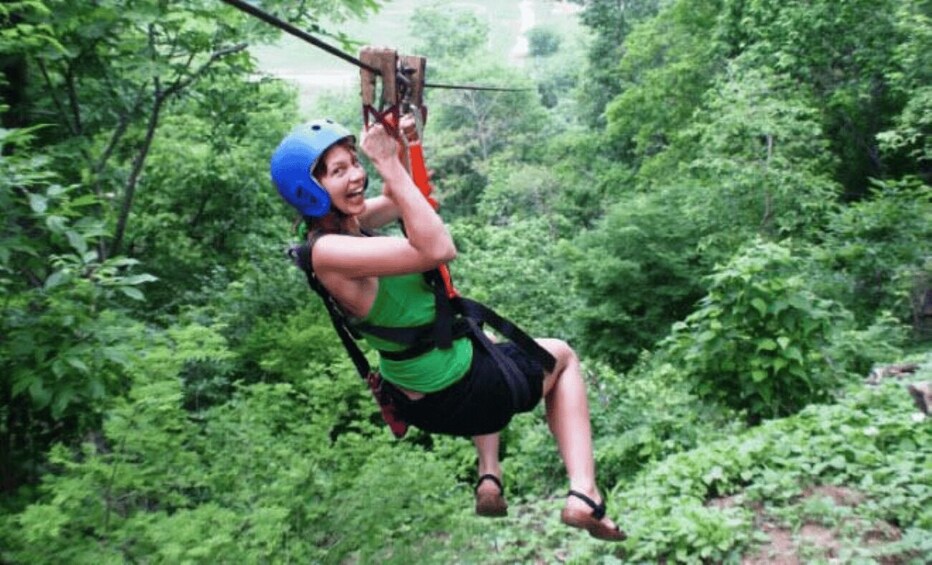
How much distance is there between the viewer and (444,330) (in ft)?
7.93

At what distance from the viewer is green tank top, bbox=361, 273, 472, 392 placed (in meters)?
2.36

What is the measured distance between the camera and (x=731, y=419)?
19.5 feet

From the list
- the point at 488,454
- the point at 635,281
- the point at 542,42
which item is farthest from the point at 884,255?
the point at 542,42

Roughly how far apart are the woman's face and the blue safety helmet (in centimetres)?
3

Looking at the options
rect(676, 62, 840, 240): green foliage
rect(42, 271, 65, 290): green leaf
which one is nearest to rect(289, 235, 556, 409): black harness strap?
rect(42, 271, 65, 290): green leaf

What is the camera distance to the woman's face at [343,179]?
2248 millimetres

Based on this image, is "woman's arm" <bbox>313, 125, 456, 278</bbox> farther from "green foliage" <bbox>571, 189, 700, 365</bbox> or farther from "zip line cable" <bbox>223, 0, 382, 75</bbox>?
"green foliage" <bbox>571, 189, 700, 365</bbox>

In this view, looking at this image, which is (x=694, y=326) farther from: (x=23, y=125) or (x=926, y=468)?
(x=23, y=125)

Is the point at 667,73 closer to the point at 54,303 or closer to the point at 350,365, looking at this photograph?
the point at 350,365

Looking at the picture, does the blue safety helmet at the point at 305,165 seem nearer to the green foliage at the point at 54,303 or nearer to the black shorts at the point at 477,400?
the black shorts at the point at 477,400

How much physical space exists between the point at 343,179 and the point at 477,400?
830 mm

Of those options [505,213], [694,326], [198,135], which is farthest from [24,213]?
[505,213]

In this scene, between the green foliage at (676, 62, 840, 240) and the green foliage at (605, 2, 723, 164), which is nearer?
the green foliage at (676, 62, 840, 240)

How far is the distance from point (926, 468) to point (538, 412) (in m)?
3.64
